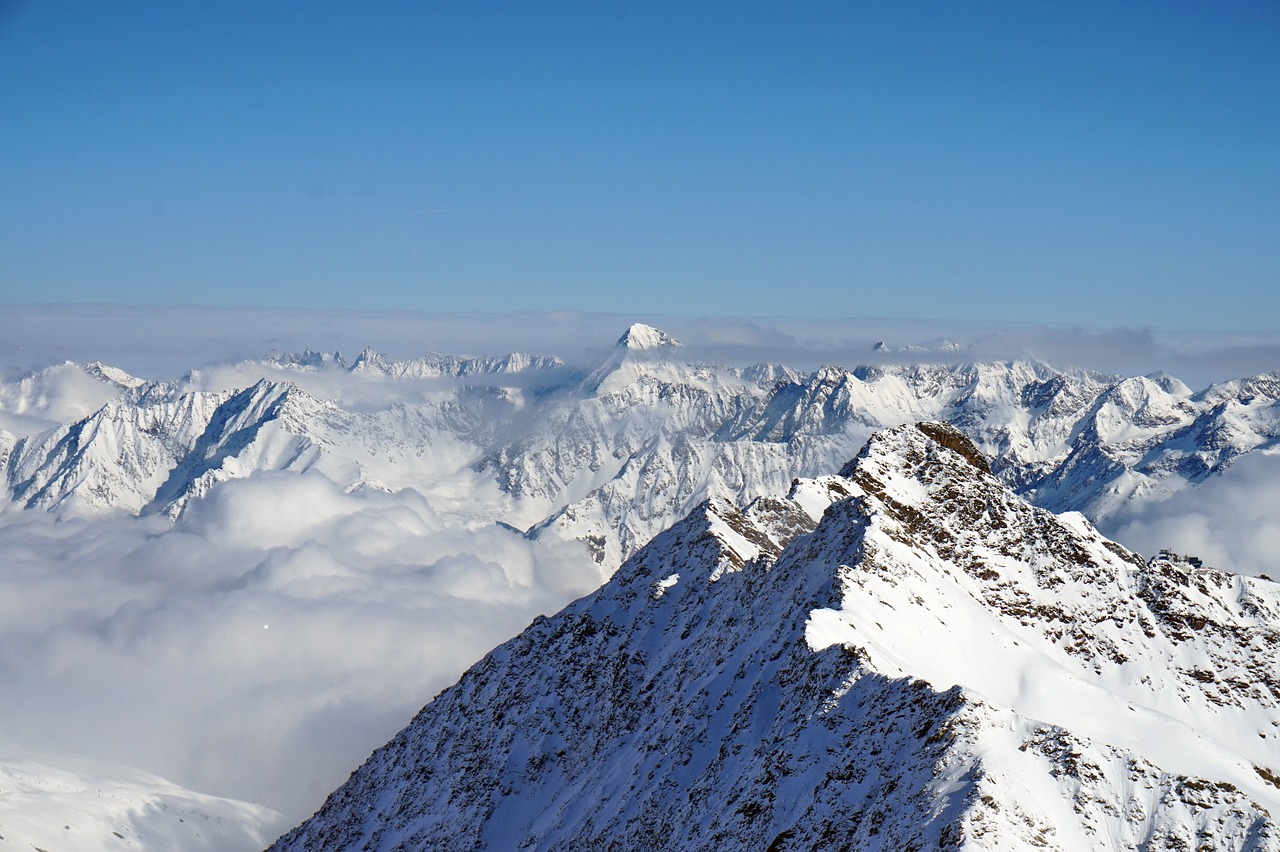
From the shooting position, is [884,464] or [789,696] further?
[884,464]

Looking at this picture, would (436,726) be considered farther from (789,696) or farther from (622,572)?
(789,696)

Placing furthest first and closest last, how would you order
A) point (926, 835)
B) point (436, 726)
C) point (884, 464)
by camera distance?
1. point (436, 726)
2. point (884, 464)
3. point (926, 835)

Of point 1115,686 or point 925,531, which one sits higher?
point 925,531

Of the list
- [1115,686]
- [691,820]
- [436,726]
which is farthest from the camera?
[436,726]

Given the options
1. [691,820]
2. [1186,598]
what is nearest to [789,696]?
[691,820]

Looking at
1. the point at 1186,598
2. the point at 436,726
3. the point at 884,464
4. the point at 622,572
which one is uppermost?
the point at 884,464

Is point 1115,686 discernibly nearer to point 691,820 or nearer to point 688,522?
point 691,820

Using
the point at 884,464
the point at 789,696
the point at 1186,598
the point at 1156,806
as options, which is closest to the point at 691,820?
the point at 789,696
